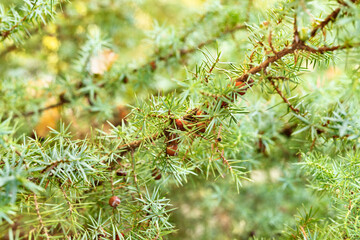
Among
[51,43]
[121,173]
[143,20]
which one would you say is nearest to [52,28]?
[51,43]

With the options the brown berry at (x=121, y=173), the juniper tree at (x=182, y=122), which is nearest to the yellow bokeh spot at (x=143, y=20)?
the juniper tree at (x=182, y=122)

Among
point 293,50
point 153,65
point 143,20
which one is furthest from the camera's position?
point 143,20

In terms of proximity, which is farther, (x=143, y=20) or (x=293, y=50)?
(x=143, y=20)

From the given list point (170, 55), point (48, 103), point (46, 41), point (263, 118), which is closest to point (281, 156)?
point (263, 118)

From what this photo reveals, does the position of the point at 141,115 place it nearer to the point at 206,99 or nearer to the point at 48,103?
the point at 206,99

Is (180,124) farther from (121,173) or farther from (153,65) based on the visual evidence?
(153,65)

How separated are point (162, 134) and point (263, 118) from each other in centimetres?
27

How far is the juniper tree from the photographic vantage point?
11.2 inches

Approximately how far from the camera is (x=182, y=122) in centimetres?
29

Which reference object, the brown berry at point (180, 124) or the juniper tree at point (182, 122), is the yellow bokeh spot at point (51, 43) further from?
the brown berry at point (180, 124)

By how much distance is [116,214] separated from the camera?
1.13 feet

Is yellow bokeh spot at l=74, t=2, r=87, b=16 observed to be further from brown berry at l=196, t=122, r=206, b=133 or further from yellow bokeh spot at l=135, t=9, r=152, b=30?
brown berry at l=196, t=122, r=206, b=133

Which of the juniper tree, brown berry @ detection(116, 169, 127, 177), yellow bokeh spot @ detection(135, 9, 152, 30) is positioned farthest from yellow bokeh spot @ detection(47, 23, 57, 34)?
brown berry @ detection(116, 169, 127, 177)

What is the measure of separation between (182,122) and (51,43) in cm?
63
